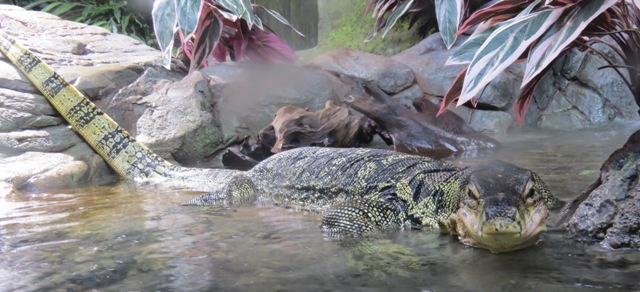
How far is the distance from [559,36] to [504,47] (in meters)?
0.22

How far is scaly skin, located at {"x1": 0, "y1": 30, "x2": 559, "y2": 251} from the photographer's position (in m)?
2.70

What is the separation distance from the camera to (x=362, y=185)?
4008mm

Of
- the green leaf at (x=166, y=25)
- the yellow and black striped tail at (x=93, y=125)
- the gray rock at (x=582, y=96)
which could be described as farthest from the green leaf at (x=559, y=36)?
the gray rock at (x=582, y=96)

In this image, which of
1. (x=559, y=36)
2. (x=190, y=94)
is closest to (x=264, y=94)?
(x=190, y=94)

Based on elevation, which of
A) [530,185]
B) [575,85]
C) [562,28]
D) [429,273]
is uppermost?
[575,85]

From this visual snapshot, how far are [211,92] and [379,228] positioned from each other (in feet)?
15.9

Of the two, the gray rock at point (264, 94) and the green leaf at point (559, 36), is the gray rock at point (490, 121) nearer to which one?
the gray rock at point (264, 94)

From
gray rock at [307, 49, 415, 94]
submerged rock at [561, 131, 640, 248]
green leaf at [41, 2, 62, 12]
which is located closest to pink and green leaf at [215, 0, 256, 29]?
submerged rock at [561, 131, 640, 248]

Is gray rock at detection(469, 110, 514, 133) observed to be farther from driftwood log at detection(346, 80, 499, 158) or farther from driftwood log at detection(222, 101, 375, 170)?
driftwood log at detection(222, 101, 375, 170)

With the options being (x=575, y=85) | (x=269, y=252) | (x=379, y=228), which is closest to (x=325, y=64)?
(x=575, y=85)

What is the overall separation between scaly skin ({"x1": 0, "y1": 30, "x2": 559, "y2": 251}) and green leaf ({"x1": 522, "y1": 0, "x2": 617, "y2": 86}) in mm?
614

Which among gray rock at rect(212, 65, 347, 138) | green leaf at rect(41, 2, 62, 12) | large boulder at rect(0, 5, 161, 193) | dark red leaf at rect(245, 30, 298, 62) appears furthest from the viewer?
green leaf at rect(41, 2, 62, 12)

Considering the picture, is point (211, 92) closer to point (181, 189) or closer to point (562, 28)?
point (181, 189)

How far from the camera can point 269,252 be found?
9.39 feet
